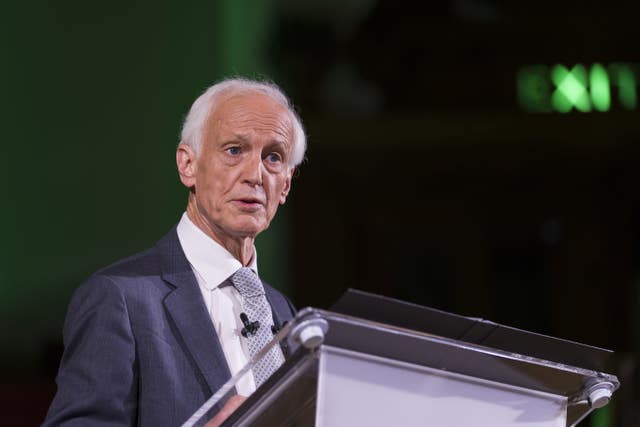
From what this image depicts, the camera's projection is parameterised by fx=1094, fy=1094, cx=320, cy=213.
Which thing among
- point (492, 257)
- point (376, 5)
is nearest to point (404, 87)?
point (376, 5)

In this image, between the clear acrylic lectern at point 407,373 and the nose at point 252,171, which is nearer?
the clear acrylic lectern at point 407,373

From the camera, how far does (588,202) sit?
508cm

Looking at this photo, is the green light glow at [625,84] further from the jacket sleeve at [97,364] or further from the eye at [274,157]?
the jacket sleeve at [97,364]

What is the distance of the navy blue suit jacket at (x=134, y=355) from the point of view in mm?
1498

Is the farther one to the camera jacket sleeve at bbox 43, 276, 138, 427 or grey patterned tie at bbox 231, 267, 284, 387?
grey patterned tie at bbox 231, 267, 284, 387

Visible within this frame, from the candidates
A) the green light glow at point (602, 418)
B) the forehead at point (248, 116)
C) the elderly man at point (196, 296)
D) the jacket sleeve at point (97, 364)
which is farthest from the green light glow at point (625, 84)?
the jacket sleeve at point (97, 364)

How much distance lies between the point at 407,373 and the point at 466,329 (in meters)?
0.09

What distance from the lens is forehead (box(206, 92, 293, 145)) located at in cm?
179

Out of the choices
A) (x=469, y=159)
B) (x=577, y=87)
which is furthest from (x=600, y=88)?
(x=469, y=159)

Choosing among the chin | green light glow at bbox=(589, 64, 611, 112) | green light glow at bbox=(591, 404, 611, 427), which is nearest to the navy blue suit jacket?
the chin

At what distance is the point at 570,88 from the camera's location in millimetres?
5207

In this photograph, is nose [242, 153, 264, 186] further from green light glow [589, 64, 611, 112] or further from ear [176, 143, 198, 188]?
green light glow [589, 64, 611, 112]

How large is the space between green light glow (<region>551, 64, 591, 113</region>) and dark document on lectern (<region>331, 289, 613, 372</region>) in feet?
12.2

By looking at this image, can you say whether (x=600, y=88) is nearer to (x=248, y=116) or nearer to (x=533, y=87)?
(x=533, y=87)
